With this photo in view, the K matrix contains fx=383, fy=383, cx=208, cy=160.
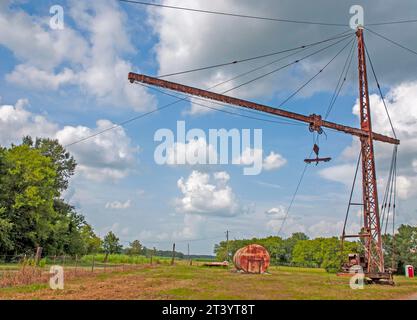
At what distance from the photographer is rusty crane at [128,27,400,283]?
26.5 meters

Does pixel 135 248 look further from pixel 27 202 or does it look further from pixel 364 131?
pixel 364 131

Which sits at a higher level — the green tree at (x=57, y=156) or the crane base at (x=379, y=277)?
the green tree at (x=57, y=156)

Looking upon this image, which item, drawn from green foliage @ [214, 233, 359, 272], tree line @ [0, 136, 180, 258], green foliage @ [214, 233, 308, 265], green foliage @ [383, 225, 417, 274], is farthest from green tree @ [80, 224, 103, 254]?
green foliage @ [383, 225, 417, 274]

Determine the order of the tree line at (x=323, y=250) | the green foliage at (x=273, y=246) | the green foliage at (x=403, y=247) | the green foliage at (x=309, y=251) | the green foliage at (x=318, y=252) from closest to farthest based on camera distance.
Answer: the green foliage at (x=403, y=247) < the tree line at (x=323, y=250) < the green foliage at (x=309, y=251) < the green foliage at (x=318, y=252) < the green foliage at (x=273, y=246)

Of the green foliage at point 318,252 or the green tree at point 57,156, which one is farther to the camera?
the green foliage at point 318,252

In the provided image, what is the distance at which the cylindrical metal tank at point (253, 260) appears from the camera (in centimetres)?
3541

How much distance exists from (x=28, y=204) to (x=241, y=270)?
2584 cm

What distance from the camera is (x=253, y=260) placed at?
35500mm

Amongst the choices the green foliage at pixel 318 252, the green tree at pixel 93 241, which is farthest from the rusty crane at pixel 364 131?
the green foliage at pixel 318 252

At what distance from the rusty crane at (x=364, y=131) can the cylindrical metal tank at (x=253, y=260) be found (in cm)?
1028

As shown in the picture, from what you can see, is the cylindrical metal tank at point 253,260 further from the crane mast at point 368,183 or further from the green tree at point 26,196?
the green tree at point 26,196

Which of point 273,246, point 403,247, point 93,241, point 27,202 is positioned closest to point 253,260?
point 27,202
